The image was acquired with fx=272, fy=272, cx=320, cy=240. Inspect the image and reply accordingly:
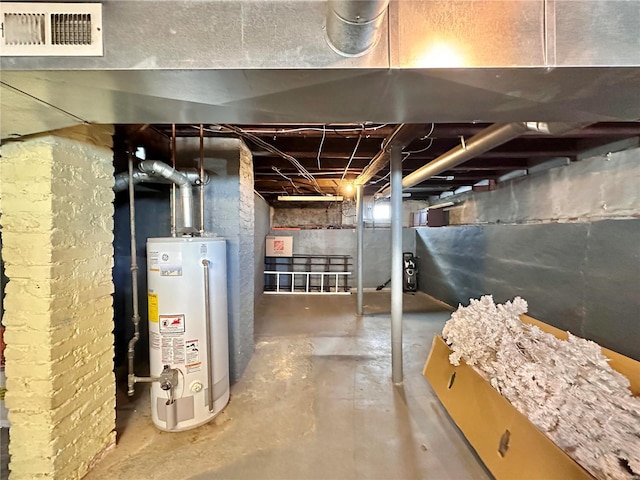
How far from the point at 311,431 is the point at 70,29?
7.06 feet

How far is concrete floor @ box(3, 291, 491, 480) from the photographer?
4.66 ft

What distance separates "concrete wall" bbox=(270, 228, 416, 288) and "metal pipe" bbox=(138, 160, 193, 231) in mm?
4184

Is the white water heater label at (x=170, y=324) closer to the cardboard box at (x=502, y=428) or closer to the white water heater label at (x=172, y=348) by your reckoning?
the white water heater label at (x=172, y=348)

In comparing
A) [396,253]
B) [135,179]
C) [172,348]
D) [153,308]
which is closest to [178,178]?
[135,179]

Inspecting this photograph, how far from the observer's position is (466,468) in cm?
144

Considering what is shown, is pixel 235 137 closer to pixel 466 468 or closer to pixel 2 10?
pixel 2 10

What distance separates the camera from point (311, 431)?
5.57 ft

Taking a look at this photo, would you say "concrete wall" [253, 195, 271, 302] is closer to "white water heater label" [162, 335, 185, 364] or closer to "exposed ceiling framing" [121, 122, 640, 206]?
"exposed ceiling framing" [121, 122, 640, 206]

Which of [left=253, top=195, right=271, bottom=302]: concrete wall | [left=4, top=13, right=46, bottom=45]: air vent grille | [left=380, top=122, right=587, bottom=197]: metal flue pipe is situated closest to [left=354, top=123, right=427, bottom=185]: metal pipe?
[left=380, top=122, right=587, bottom=197]: metal flue pipe

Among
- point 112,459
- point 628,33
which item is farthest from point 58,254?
point 628,33

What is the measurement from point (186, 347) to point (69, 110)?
4.30 feet

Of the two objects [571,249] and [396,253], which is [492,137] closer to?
[396,253]

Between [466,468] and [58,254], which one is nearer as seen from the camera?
[58,254]

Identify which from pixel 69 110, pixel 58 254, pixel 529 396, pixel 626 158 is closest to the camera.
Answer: pixel 69 110
